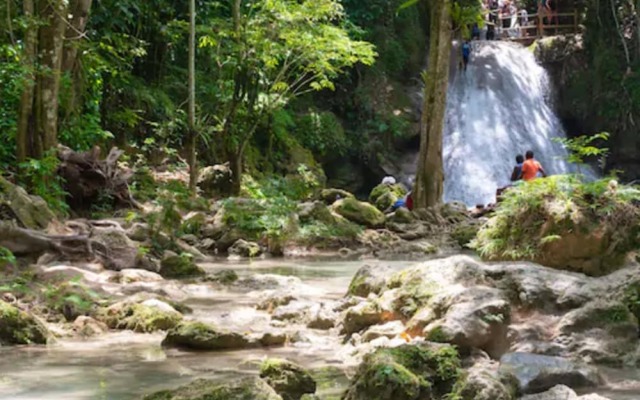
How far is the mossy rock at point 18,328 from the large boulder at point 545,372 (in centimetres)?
343

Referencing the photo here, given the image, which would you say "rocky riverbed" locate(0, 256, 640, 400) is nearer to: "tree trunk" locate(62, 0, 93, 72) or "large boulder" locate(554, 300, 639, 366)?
"large boulder" locate(554, 300, 639, 366)

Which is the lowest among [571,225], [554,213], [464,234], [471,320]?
[464,234]

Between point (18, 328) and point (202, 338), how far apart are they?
1404mm

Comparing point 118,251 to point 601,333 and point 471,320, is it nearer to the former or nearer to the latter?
point 471,320

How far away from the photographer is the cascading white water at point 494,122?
2502 cm

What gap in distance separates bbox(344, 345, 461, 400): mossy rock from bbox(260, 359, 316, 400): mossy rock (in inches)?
11.0

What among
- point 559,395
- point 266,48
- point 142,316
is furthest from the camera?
point 266,48

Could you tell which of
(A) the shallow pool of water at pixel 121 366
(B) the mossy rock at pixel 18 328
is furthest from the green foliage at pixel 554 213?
(B) the mossy rock at pixel 18 328

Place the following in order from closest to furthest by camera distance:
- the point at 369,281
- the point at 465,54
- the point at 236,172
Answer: the point at 369,281
the point at 236,172
the point at 465,54

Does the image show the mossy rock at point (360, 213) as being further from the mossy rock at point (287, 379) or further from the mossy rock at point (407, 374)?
the mossy rock at point (287, 379)

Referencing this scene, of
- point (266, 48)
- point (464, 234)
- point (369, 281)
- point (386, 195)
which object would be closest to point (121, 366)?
point (369, 281)

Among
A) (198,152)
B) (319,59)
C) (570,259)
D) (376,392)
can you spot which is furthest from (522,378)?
(198,152)

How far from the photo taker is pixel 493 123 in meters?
26.9

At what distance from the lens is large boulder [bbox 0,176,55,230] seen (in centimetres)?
1014
